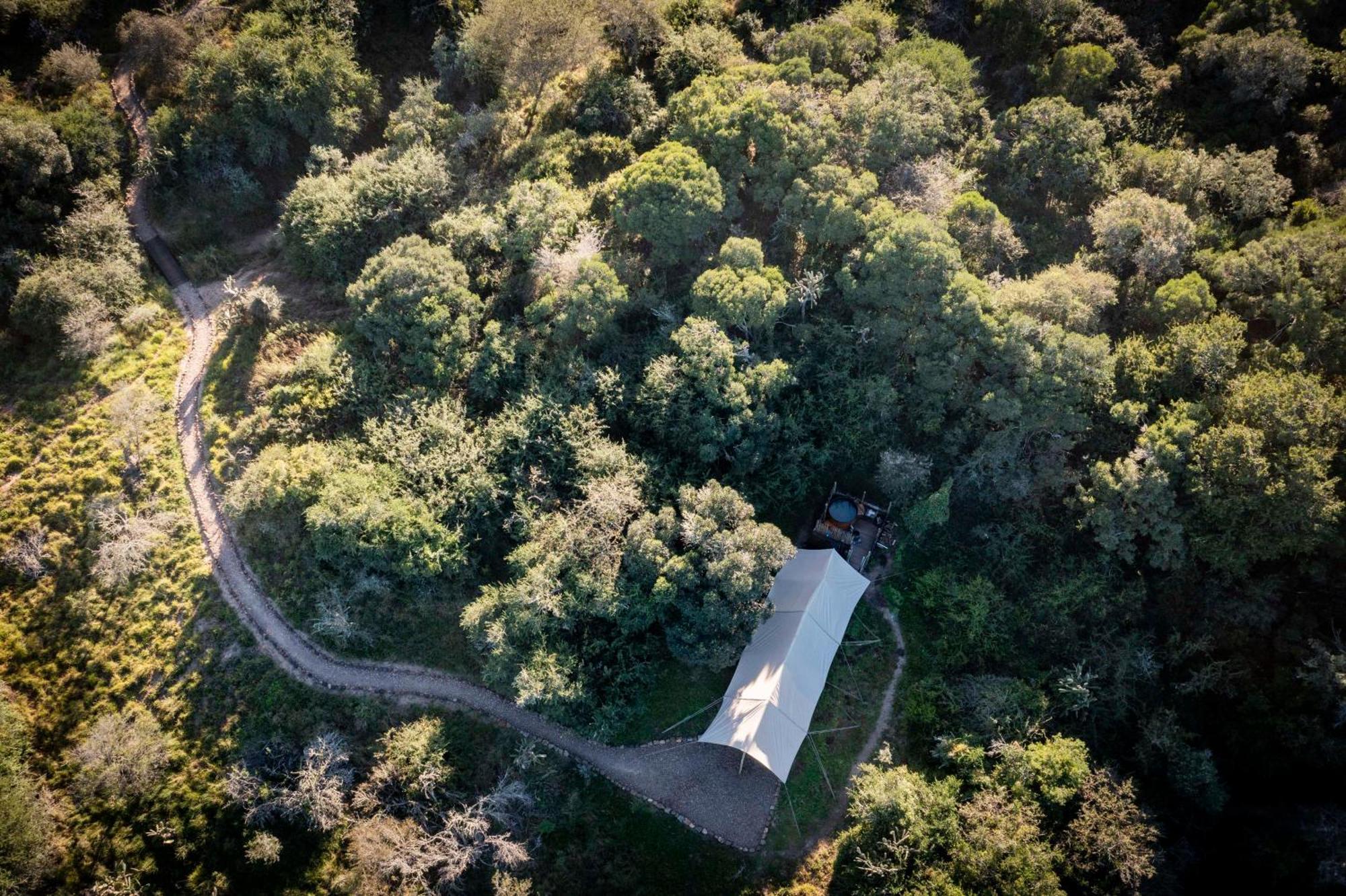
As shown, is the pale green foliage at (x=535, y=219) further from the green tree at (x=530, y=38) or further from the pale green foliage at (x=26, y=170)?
the pale green foliage at (x=26, y=170)

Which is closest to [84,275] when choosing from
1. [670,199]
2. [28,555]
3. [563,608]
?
[28,555]

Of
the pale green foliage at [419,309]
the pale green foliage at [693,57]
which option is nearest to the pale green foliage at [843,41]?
the pale green foliage at [693,57]

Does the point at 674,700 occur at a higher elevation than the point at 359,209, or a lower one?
lower

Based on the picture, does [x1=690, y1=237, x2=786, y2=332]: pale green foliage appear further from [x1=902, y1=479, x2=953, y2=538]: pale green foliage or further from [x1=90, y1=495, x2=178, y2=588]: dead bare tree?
[x1=90, y1=495, x2=178, y2=588]: dead bare tree

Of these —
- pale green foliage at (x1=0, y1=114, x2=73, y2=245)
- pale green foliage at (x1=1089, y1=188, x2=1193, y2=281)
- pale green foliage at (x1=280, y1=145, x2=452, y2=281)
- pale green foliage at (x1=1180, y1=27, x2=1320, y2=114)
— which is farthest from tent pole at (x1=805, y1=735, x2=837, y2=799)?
pale green foliage at (x1=0, y1=114, x2=73, y2=245)

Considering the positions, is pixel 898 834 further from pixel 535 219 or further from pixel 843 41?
pixel 843 41

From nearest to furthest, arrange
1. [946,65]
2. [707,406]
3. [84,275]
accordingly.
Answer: [707,406], [84,275], [946,65]
